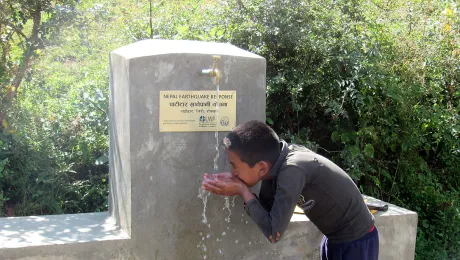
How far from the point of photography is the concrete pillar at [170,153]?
120 inches

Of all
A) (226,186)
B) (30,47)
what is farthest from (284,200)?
(30,47)

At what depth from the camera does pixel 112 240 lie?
305 cm

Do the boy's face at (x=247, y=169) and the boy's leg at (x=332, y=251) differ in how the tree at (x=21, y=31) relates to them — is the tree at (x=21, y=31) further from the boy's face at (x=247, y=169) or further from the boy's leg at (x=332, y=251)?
the boy's leg at (x=332, y=251)

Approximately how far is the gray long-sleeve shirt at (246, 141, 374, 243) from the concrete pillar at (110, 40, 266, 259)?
0.57 metres

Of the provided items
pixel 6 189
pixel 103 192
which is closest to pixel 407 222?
pixel 103 192

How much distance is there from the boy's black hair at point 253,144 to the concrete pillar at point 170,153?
0.53m

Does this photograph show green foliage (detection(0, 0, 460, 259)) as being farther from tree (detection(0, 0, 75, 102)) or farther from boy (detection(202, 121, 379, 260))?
boy (detection(202, 121, 379, 260))

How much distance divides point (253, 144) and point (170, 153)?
66 cm

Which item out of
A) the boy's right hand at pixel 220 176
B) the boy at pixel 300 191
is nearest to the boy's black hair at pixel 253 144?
the boy at pixel 300 191

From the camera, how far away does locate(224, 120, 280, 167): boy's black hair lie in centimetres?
272

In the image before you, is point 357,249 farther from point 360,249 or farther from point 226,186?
point 226,186

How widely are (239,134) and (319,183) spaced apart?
0.50 metres

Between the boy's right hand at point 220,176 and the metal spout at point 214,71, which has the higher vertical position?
the metal spout at point 214,71

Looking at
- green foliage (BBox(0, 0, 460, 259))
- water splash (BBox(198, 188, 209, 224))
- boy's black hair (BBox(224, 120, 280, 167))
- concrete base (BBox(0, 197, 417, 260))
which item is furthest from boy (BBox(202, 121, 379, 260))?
green foliage (BBox(0, 0, 460, 259))
